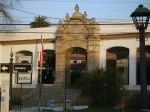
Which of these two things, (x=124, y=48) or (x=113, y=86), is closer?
(x=113, y=86)

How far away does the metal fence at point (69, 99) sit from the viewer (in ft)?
82.9

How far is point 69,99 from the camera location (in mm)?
26875

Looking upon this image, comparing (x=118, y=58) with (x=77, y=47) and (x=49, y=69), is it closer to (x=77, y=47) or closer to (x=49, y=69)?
(x=77, y=47)

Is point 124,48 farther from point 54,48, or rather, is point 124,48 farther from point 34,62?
point 34,62

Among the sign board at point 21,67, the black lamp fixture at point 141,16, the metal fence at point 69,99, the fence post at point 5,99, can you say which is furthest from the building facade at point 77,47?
the black lamp fixture at point 141,16

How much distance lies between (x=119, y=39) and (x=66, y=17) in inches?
243

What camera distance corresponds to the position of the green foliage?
26.1m

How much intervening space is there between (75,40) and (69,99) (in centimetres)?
938

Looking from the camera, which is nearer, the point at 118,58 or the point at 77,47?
the point at 118,58

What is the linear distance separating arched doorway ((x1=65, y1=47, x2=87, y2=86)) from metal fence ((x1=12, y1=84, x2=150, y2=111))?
136 inches

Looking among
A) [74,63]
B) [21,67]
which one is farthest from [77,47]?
[21,67]

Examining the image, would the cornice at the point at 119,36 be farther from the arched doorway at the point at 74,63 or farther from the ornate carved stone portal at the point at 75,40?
the arched doorway at the point at 74,63

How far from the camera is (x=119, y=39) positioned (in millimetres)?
33000

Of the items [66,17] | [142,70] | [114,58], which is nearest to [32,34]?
[66,17]
